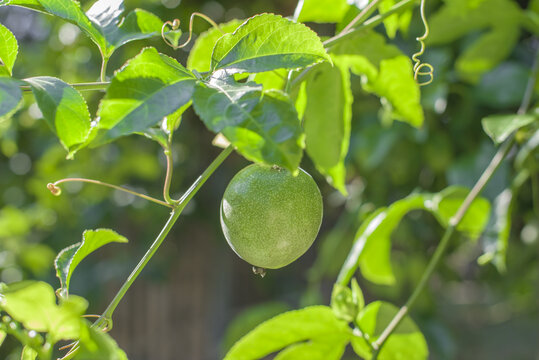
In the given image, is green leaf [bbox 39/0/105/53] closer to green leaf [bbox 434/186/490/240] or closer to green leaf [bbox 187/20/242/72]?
green leaf [bbox 187/20/242/72]

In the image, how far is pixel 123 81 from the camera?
0.45 meters

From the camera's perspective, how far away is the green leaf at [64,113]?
18.3 inches

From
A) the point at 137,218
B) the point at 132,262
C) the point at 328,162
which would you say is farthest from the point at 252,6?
the point at 328,162

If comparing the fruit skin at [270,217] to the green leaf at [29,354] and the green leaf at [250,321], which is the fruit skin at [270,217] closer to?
the green leaf at [29,354]

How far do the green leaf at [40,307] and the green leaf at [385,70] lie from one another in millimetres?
544

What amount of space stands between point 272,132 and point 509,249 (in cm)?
152

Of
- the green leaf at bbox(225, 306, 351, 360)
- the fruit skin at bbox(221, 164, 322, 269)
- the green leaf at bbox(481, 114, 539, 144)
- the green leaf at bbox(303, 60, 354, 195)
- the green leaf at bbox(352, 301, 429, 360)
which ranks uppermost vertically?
the fruit skin at bbox(221, 164, 322, 269)

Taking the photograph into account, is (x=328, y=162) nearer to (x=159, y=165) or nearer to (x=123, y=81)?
(x=123, y=81)

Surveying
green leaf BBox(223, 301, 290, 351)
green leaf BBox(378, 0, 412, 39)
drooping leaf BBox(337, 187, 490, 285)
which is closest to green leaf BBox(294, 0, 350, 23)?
green leaf BBox(378, 0, 412, 39)

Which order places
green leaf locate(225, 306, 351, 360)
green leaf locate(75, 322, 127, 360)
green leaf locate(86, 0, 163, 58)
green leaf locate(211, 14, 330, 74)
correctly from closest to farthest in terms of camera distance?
green leaf locate(75, 322, 127, 360) < green leaf locate(211, 14, 330, 74) < green leaf locate(86, 0, 163, 58) < green leaf locate(225, 306, 351, 360)

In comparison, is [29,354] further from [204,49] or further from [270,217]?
[204,49]

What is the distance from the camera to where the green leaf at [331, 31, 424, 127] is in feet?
2.72

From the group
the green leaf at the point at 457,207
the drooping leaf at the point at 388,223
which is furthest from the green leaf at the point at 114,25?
the green leaf at the point at 457,207

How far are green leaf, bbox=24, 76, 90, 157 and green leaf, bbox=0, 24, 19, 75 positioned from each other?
0.06 meters
